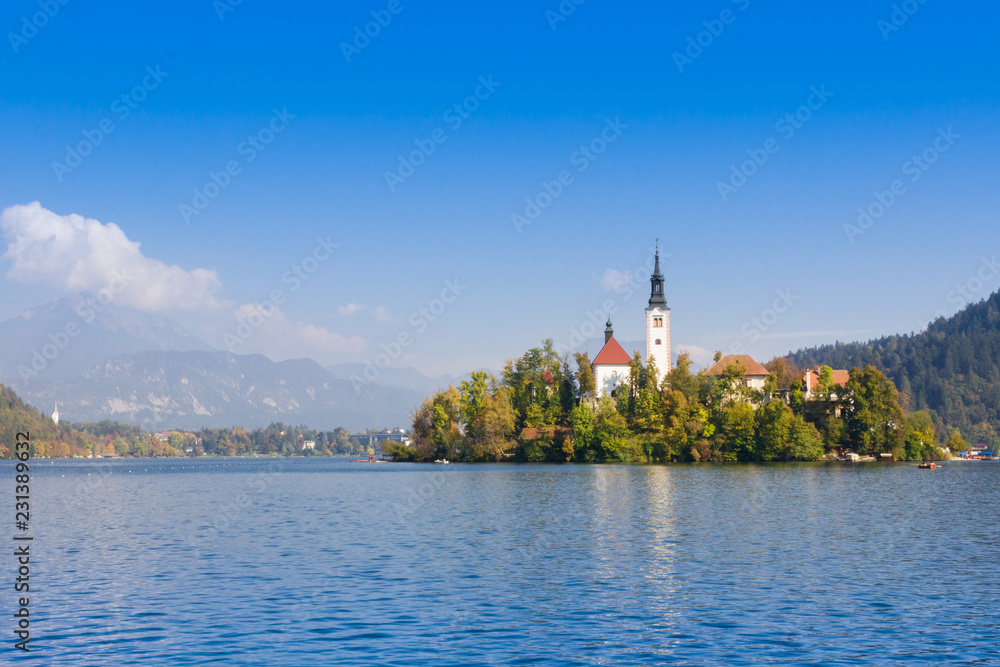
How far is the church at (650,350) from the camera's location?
14762cm

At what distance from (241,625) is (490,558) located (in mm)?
12532

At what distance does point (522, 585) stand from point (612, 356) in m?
129

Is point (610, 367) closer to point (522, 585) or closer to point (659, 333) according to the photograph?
point (659, 333)

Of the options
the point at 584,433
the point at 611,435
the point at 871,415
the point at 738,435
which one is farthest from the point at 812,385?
the point at 584,433

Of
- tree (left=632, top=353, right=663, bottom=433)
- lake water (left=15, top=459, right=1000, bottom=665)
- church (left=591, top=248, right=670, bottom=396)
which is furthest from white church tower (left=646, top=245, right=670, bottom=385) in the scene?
lake water (left=15, top=459, right=1000, bottom=665)

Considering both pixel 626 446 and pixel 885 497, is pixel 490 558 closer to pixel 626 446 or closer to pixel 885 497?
pixel 885 497

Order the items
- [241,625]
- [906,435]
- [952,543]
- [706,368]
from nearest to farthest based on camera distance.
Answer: [241,625], [952,543], [906,435], [706,368]

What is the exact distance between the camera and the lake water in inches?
797

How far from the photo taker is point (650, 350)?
485 ft

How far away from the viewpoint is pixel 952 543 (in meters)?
36.5

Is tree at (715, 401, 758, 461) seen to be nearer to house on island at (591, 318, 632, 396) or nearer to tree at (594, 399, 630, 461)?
tree at (594, 399, 630, 461)

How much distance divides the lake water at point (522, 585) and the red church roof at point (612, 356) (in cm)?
9942

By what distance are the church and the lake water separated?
92.9 m

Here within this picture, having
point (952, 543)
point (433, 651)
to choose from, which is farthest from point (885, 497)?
point (433, 651)
